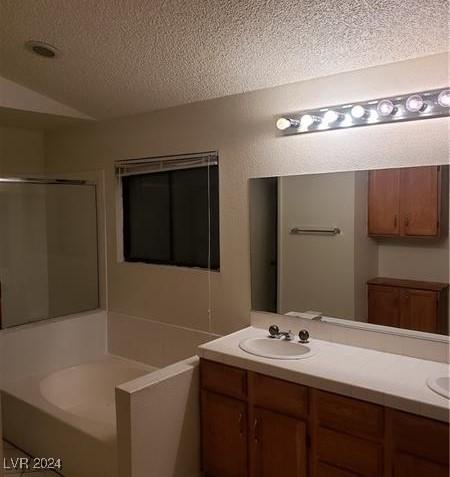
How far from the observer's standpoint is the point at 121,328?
359 centimetres

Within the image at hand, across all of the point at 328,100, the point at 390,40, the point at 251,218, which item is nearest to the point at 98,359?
the point at 251,218

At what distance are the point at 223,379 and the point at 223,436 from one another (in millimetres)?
312

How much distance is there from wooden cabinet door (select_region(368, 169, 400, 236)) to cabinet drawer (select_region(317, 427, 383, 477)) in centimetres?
100

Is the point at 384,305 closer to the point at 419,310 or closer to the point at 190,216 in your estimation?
the point at 419,310

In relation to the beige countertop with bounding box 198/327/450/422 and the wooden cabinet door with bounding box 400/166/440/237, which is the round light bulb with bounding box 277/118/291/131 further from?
the beige countertop with bounding box 198/327/450/422

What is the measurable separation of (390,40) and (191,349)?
2.22 metres

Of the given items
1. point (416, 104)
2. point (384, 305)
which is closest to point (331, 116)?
point (416, 104)

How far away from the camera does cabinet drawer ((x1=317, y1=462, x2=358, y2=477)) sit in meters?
1.93

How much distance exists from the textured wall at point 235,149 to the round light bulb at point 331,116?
7cm

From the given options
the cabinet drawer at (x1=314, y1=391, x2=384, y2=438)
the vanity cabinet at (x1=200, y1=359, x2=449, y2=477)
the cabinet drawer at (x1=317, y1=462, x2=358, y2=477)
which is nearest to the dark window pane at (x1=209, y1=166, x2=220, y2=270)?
the vanity cabinet at (x1=200, y1=359, x2=449, y2=477)

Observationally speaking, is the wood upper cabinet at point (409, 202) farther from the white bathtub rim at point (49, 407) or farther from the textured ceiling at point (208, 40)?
the white bathtub rim at point (49, 407)

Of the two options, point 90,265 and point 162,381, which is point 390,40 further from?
point 90,265

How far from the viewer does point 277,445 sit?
2.15 m

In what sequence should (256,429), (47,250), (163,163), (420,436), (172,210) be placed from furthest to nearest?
(47,250)
(172,210)
(163,163)
(256,429)
(420,436)
